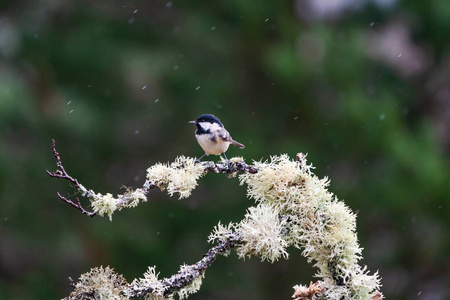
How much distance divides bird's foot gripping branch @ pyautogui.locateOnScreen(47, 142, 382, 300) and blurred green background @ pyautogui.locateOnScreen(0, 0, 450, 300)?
104 inches

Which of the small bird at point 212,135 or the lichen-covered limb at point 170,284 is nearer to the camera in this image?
the lichen-covered limb at point 170,284

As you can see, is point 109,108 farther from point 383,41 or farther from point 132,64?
point 383,41

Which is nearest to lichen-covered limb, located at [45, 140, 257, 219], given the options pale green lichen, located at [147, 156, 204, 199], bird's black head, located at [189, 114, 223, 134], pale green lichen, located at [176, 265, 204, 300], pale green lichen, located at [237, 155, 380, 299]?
pale green lichen, located at [147, 156, 204, 199]

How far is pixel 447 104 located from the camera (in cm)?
498

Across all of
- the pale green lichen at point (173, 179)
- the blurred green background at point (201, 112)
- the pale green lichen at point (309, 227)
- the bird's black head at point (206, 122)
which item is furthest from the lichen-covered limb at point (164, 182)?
the blurred green background at point (201, 112)

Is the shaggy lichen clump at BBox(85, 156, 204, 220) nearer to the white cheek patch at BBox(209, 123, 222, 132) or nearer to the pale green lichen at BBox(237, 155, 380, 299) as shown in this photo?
the pale green lichen at BBox(237, 155, 380, 299)

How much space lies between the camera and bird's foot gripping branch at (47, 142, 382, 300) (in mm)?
1297

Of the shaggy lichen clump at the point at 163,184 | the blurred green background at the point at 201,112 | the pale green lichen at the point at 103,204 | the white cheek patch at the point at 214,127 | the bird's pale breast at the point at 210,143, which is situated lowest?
the pale green lichen at the point at 103,204

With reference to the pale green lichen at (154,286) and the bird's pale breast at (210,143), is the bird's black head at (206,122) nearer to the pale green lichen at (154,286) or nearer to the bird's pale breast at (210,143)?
the bird's pale breast at (210,143)

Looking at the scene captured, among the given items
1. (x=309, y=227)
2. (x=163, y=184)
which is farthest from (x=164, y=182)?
(x=309, y=227)

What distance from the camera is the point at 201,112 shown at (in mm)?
4570

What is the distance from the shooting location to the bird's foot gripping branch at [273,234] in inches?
51.1

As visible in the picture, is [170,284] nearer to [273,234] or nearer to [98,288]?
[98,288]

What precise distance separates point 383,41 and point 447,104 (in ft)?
3.33
